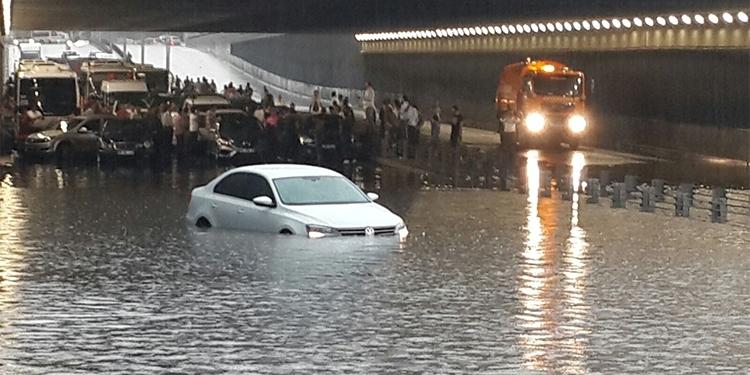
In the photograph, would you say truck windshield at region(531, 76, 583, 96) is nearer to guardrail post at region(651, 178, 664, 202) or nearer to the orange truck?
the orange truck

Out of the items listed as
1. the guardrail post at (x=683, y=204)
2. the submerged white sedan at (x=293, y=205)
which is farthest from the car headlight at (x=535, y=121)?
the submerged white sedan at (x=293, y=205)

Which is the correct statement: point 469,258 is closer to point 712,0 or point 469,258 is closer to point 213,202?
point 213,202

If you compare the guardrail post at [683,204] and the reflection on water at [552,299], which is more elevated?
the guardrail post at [683,204]

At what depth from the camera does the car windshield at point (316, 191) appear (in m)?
26.4

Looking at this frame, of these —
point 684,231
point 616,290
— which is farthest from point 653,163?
point 616,290

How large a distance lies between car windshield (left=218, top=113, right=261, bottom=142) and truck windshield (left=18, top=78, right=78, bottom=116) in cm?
955

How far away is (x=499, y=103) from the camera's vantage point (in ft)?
196

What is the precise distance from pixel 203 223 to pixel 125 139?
21831 mm

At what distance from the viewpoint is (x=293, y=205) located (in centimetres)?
2627

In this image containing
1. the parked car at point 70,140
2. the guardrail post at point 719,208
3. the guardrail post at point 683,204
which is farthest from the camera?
the parked car at point 70,140

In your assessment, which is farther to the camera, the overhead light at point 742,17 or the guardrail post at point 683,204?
the overhead light at point 742,17

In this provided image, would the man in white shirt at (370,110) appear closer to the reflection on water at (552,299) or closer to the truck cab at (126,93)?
the truck cab at (126,93)

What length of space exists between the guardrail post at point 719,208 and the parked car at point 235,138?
19.9 m

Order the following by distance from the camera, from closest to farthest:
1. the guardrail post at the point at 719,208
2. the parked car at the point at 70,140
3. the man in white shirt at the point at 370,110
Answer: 1. the guardrail post at the point at 719,208
2. the parked car at the point at 70,140
3. the man in white shirt at the point at 370,110
